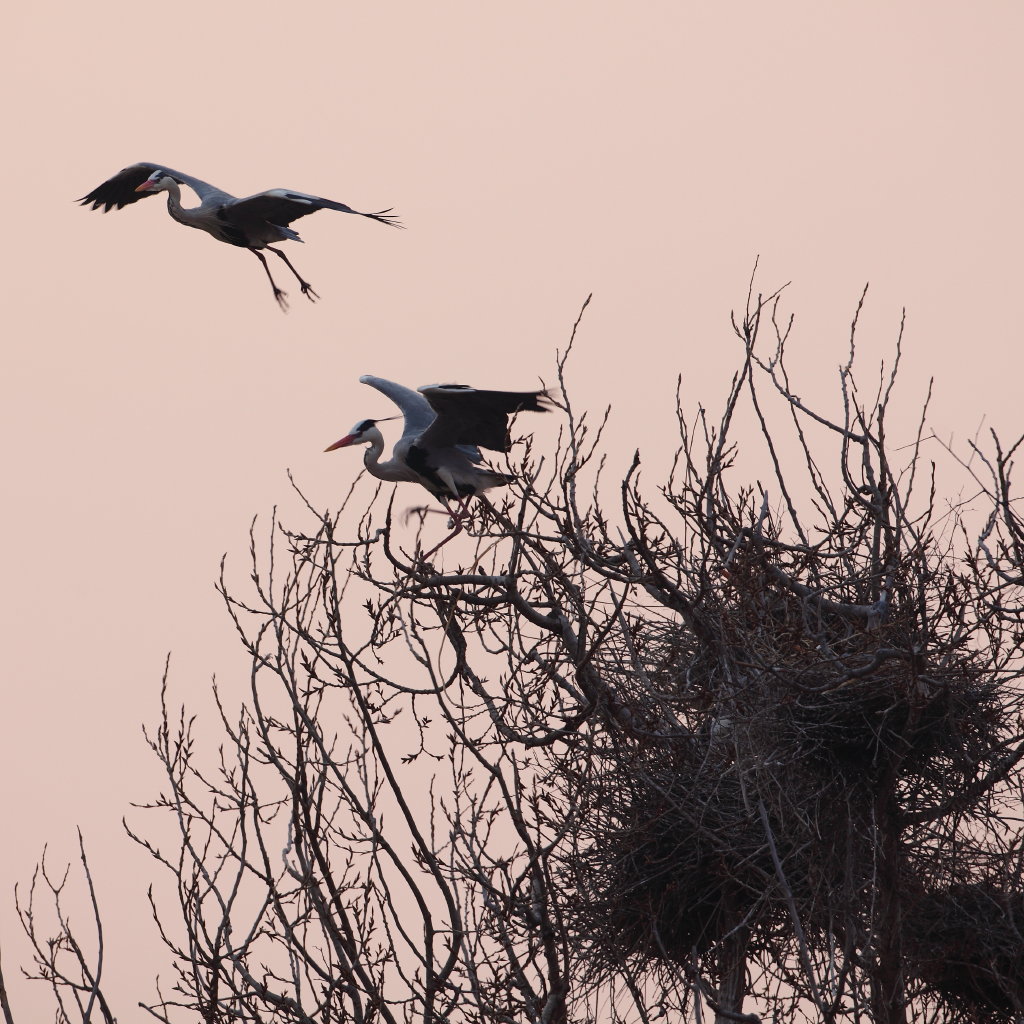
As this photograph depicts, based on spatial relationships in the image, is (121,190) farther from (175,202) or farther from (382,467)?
(382,467)

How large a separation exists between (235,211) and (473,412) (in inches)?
86.6

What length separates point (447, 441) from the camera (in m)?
8.74

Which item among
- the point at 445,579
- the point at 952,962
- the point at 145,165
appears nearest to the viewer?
the point at 445,579

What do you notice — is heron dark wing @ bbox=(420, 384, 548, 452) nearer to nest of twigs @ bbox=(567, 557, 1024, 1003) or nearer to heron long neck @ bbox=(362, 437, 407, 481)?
heron long neck @ bbox=(362, 437, 407, 481)

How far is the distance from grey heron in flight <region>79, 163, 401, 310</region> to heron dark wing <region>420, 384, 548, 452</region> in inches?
52.7

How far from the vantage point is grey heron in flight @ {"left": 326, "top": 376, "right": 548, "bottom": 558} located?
8.08 metres

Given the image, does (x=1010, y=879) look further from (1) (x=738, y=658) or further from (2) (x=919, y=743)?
(1) (x=738, y=658)

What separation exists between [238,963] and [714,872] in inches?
114

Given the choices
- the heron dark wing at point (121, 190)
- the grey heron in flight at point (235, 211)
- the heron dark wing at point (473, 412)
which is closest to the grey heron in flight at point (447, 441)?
the heron dark wing at point (473, 412)

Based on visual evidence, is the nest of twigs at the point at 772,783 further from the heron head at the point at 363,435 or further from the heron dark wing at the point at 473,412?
the heron head at the point at 363,435

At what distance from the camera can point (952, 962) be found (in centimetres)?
635

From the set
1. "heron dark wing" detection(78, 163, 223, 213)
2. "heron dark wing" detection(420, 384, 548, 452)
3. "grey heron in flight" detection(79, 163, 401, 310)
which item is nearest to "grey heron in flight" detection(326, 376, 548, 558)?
"heron dark wing" detection(420, 384, 548, 452)

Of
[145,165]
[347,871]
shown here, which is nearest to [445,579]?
[347,871]

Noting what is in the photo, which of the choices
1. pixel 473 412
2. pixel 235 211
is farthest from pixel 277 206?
pixel 473 412
